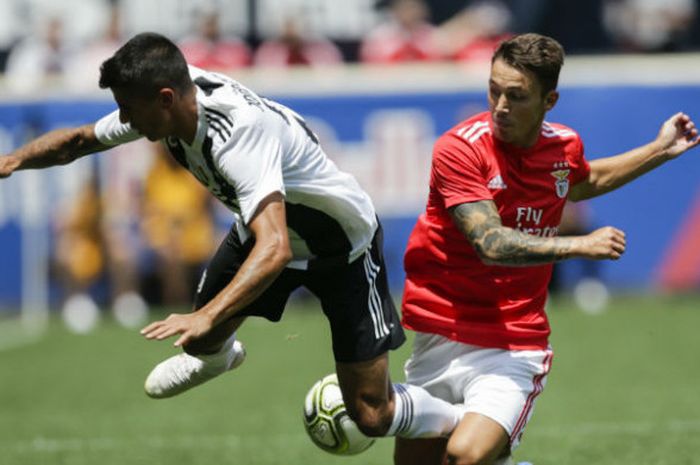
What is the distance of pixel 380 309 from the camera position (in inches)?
273

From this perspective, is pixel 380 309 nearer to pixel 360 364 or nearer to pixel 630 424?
pixel 360 364

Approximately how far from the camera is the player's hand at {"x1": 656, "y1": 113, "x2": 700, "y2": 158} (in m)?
7.00

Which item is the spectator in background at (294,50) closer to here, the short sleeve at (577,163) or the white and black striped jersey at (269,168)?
the white and black striped jersey at (269,168)

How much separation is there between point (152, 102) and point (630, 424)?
187 inches

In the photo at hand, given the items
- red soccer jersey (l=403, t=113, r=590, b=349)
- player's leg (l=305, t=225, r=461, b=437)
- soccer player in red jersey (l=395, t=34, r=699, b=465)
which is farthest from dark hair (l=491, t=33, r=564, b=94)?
player's leg (l=305, t=225, r=461, b=437)

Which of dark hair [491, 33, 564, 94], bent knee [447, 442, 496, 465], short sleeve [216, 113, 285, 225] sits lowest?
bent knee [447, 442, 496, 465]

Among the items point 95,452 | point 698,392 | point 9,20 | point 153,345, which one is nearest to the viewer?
point 95,452

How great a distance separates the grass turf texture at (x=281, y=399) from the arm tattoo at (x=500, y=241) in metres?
1.45

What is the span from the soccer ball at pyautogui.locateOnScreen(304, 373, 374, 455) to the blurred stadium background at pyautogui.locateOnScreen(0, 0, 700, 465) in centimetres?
503

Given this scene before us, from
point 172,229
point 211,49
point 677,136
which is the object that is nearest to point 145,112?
point 677,136

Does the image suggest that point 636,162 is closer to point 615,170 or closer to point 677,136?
point 615,170

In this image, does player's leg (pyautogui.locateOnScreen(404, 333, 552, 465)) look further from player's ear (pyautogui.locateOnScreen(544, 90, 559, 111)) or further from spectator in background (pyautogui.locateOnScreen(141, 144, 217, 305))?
spectator in background (pyautogui.locateOnScreen(141, 144, 217, 305))

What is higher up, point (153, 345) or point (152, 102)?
point (152, 102)

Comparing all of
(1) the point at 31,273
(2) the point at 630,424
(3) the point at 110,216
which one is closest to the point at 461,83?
(3) the point at 110,216
